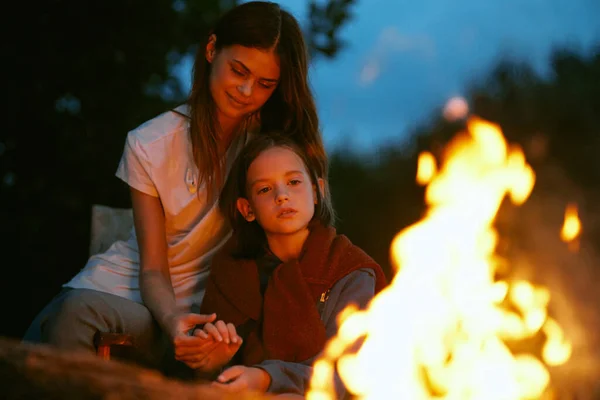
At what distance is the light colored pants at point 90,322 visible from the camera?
2.35 metres

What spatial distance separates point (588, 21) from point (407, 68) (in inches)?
52.7

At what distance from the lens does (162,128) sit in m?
2.69

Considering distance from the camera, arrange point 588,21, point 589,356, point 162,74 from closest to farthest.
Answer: point 589,356, point 162,74, point 588,21

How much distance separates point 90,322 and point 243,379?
24.8 inches

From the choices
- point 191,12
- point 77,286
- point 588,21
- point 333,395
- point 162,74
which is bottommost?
point 333,395

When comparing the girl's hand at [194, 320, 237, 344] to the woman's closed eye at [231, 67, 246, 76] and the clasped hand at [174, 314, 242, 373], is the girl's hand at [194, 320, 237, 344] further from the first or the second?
the woman's closed eye at [231, 67, 246, 76]

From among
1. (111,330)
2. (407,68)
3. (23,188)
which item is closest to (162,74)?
(23,188)

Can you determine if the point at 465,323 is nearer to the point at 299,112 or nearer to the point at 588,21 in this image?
the point at 299,112

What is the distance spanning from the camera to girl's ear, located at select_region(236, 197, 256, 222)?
2557 mm

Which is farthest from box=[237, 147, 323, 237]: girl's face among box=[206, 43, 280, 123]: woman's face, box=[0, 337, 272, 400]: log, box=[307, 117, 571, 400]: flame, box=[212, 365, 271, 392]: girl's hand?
box=[0, 337, 272, 400]: log

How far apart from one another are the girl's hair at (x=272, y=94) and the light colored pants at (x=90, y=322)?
1.57ft

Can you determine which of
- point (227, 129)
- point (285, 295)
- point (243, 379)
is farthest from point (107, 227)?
point (243, 379)

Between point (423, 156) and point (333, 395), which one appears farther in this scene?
point (423, 156)

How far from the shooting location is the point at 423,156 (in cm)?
505
